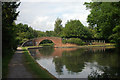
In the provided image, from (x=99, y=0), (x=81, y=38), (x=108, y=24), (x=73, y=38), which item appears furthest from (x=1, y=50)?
(x=81, y=38)

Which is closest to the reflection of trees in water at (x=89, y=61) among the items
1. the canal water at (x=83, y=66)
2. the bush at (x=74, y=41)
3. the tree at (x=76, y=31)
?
the canal water at (x=83, y=66)

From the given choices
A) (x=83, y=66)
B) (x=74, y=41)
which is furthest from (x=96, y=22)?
(x=74, y=41)

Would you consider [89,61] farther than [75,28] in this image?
No

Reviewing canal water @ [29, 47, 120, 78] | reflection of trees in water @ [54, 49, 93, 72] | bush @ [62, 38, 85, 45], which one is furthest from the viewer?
bush @ [62, 38, 85, 45]

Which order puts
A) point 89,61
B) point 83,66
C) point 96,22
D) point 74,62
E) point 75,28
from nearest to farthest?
point 96,22
point 83,66
point 74,62
point 89,61
point 75,28

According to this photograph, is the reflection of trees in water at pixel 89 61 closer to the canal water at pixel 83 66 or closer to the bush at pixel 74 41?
the canal water at pixel 83 66

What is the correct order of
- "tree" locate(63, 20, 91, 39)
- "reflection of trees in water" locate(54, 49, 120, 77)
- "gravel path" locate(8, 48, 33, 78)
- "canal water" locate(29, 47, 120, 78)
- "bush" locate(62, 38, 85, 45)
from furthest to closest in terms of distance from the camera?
1. "tree" locate(63, 20, 91, 39)
2. "bush" locate(62, 38, 85, 45)
3. "reflection of trees in water" locate(54, 49, 120, 77)
4. "canal water" locate(29, 47, 120, 78)
5. "gravel path" locate(8, 48, 33, 78)

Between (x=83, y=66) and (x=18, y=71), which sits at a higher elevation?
(x=18, y=71)

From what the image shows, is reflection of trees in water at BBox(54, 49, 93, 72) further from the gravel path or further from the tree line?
the gravel path

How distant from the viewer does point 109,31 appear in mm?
12836

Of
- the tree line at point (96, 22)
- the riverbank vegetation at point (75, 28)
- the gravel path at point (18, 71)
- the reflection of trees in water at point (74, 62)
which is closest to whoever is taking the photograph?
the tree line at point (96, 22)

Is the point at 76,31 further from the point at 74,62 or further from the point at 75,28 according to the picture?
the point at 74,62

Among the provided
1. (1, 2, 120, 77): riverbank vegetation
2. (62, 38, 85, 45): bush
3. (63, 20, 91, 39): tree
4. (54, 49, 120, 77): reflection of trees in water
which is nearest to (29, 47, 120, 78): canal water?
(54, 49, 120, 77): reflection of trees in water

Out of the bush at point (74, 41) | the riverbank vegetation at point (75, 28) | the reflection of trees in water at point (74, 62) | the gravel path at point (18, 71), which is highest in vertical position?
the riverbank vegetation at point (75, 28)
